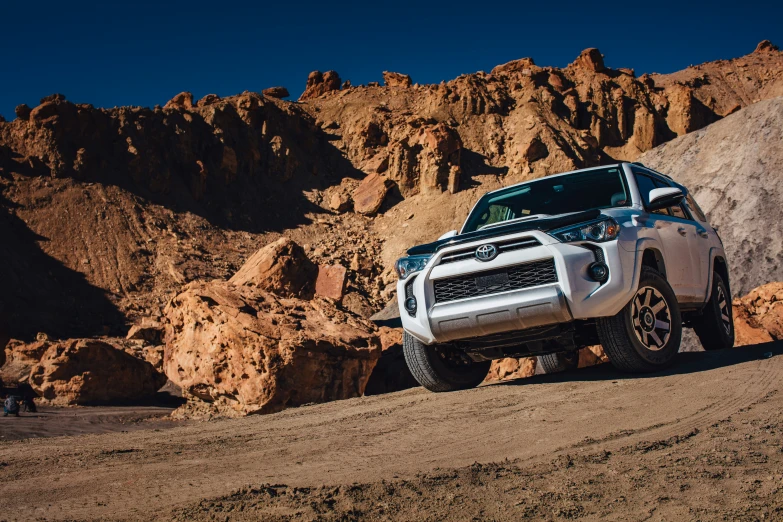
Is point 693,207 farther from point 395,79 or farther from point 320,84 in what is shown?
point 320,84

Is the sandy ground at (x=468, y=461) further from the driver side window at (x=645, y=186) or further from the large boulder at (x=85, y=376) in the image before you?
the large boulder at (x=85, y=376)

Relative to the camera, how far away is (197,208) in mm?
42594

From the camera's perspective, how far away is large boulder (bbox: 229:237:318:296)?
2067 centimetres

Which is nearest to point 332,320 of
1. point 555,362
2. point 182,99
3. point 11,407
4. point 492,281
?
point 555,362

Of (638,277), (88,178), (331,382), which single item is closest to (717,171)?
(331,382)

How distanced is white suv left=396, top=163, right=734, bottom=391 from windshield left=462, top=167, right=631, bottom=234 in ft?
0.06

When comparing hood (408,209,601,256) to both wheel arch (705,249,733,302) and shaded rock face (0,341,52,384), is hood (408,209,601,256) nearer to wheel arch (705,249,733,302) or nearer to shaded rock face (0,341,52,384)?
wheel arch (705,249,733,302)

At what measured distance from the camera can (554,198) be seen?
7.32 metres

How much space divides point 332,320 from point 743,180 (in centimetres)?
2046

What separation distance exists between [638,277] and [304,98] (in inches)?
2541

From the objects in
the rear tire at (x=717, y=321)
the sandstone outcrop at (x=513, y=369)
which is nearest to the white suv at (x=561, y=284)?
the rear tire at (x=717, y=321)

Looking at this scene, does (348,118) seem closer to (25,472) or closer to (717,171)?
(717,171)

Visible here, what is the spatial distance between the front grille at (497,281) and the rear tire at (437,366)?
0.82 metres

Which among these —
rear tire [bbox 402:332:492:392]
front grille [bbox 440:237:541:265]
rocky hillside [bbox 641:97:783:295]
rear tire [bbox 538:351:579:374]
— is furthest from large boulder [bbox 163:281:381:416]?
rocky hillside [bbox 641:97:783:295]
